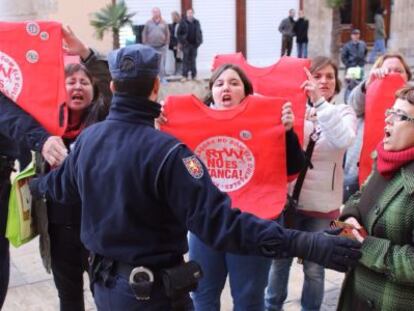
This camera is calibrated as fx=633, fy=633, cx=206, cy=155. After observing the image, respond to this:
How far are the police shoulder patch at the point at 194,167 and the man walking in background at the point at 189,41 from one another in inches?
538

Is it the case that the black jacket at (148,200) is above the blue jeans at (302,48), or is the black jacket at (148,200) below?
above

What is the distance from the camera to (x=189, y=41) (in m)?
16.0

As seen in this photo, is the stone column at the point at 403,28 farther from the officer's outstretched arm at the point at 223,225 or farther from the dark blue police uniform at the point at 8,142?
the officer's outstretched arm at the point at 223,225

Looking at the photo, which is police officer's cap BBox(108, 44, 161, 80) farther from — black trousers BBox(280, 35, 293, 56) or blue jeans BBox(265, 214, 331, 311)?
black trousers BBox(280, 35, 293, 56)

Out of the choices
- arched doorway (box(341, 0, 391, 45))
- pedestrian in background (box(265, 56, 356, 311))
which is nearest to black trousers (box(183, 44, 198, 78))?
arched doorway (box(341, 0, 391, 45))

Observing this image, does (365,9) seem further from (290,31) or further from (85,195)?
(85,195)

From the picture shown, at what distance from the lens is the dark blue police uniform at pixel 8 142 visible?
322 cm

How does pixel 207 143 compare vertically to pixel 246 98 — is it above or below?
below

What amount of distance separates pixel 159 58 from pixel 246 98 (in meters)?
0.92

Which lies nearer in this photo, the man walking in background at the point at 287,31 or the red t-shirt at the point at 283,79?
the red t-shirt at the point at 283,79

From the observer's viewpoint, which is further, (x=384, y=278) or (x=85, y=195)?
(x=384, y=278)

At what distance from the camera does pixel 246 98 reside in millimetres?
3219

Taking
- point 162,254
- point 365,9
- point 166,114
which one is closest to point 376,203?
point 162,254

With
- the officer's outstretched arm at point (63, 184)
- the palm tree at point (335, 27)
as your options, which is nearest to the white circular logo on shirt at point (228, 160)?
the officer's outstretched arm at point (63, 184)
